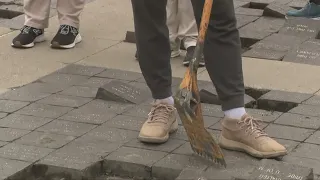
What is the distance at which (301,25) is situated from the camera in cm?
680

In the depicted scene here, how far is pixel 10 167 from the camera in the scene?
4270 mm

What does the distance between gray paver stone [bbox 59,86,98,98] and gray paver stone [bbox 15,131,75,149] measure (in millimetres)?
705

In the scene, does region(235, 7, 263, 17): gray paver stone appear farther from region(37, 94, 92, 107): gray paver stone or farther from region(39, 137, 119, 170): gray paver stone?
region(39, 137, 119, 170): gray paver stone

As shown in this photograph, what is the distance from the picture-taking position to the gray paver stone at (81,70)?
584 centimetres

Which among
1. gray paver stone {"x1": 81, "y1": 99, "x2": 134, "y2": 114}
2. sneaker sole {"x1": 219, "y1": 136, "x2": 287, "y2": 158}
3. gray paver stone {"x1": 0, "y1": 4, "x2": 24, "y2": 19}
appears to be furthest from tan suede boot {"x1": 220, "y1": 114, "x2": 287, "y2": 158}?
gray paver stone {"x1": 0, "y1": 4, "x2": 24, "y2": 19}

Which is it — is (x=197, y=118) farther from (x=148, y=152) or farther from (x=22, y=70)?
(x=22, y=70)

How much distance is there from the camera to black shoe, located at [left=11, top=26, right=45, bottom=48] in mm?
6477

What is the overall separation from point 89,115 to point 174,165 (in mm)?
959

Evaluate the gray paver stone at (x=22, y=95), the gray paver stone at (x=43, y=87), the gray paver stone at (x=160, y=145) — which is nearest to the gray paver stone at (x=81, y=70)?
the gray paver stone at (x=43, y=87)

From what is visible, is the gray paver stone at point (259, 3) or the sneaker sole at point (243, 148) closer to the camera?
the sneaker sole at point (243, 148)

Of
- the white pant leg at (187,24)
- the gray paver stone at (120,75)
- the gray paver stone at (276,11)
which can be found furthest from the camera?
the gray paver stone at (276,11)

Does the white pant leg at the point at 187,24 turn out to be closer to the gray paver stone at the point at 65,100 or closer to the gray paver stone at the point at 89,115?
the gray paver stone at the point at 65,100

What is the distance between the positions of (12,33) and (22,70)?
0.96 metres

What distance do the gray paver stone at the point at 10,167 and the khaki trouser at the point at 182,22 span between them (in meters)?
2.05
